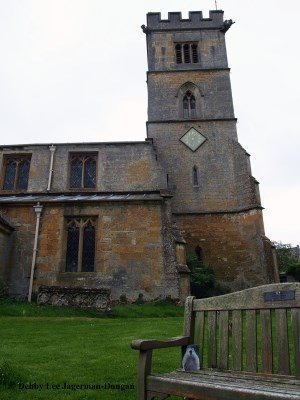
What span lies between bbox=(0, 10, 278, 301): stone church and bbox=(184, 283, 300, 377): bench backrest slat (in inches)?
388

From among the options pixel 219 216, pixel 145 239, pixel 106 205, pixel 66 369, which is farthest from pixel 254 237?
pixel 66 369

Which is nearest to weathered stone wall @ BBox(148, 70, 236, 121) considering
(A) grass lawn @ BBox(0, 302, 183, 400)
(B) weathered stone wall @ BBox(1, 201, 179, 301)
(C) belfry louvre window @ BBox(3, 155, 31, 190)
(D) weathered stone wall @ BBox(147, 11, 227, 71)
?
(D) weathered stone wall @ BBox(147, 11, 227, 71)

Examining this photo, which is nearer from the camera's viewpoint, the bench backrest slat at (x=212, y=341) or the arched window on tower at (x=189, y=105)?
the bench backrest slat at (x=212, y=341)

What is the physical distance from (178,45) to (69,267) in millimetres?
18078

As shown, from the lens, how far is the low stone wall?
Result: 11742 millimetres

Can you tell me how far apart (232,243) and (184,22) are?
1669cm

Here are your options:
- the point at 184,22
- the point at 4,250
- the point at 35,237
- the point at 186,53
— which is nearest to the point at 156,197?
the point at 35,237

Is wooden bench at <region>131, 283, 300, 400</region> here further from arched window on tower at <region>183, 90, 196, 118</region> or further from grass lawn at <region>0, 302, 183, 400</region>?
arched window on tower at <region>183, 90, 196, 118</region>

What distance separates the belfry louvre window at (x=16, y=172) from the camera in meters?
18.4

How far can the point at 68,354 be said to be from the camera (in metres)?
5.70

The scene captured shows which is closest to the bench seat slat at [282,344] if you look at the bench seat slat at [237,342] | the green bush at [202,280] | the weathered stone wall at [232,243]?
the bench seat slat at [237,342]

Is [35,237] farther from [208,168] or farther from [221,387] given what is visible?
[221,387]

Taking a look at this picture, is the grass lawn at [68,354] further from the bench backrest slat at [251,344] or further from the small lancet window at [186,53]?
the small lancet window at [186,53]

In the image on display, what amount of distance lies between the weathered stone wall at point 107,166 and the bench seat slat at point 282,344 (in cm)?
1475
